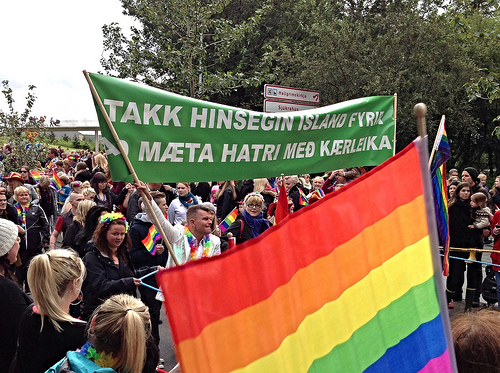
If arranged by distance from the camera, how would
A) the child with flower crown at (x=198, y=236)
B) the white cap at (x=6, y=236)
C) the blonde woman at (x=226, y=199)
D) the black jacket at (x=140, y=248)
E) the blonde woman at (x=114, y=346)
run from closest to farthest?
the blonde woman at (x=114, y=346)
the white cap at (x=6, y=236)
the child with flower crown at (x=198, y=236)
the black jacket at (x=140, y=248)
the blonde woman at (x=226, y=199)

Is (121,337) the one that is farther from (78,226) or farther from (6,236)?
(78,226)

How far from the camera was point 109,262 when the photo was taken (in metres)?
4.71

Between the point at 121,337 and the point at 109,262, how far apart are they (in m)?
2.35

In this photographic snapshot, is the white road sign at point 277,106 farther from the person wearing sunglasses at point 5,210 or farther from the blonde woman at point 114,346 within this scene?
the blonde woman at point 114,346

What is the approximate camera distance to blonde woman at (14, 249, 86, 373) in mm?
2824

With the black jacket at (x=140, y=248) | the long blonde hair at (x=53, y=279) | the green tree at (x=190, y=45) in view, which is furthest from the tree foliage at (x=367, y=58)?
the long blonde hair at (x=53, y=279)

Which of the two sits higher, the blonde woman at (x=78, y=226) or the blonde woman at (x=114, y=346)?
the blonde woman at (x=78, y=226)

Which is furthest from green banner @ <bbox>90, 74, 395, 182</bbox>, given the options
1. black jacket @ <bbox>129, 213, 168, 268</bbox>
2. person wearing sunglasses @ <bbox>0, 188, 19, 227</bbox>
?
person wearing sunglasses @ <bbox>0, 188, 19, 227</bbox>

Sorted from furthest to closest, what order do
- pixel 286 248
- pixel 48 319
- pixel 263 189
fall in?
pixel 263 189, pixel 48 319, pixel 286 248

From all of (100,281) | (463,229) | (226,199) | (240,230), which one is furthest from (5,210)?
(463,229)

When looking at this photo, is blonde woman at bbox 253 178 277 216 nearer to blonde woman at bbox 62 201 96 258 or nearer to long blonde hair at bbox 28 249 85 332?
blonde woman at bbox 62 201 96 258

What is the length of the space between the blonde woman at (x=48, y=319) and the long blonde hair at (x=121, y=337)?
0.44 metres

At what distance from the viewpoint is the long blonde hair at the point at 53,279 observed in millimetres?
2883

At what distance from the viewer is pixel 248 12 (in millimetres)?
27203
